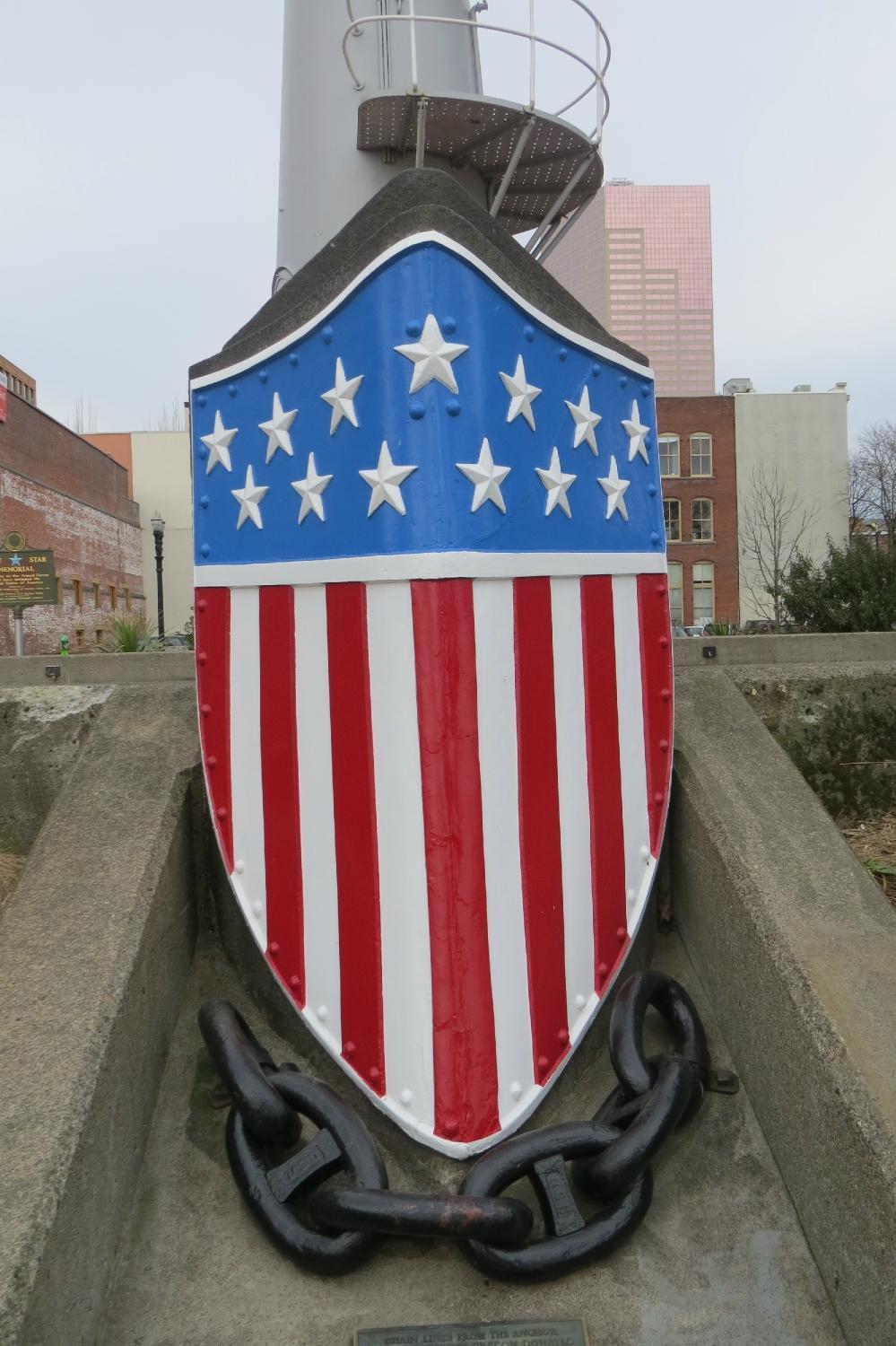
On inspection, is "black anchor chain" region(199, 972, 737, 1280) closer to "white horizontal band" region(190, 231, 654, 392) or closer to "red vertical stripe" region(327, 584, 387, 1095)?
"red vertical stripe" region(327, 584, 387, 1095)

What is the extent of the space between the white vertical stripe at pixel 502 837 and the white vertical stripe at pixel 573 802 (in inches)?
5.6

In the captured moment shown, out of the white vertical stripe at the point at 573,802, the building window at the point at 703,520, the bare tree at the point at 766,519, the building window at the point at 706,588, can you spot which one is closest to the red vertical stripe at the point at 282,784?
the white vertical stripe at the point at 573,802

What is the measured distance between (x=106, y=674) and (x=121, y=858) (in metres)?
1.30

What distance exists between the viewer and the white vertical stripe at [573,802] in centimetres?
230

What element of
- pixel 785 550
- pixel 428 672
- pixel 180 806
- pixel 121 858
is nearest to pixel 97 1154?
pixel 121 858

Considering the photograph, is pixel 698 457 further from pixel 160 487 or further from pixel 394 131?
pixel 394 131

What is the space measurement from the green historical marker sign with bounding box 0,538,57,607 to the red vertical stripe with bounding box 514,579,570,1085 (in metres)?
12.7

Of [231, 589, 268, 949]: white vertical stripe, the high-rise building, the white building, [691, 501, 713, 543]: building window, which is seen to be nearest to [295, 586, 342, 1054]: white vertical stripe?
[231, 589, 268, 949]: white vertical stripe

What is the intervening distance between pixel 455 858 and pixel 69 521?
30811 mm

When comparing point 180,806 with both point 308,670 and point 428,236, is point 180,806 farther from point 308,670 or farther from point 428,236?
point 428,236

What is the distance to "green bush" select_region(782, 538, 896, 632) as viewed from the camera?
8.36 meters

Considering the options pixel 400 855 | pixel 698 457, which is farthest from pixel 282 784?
pixel 698 457

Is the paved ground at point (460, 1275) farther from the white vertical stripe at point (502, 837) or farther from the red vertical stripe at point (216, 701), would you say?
the red vertical stripe at point (216, 701)

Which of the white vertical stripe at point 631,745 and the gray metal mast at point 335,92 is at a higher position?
the gray metal mast at point 335,92
